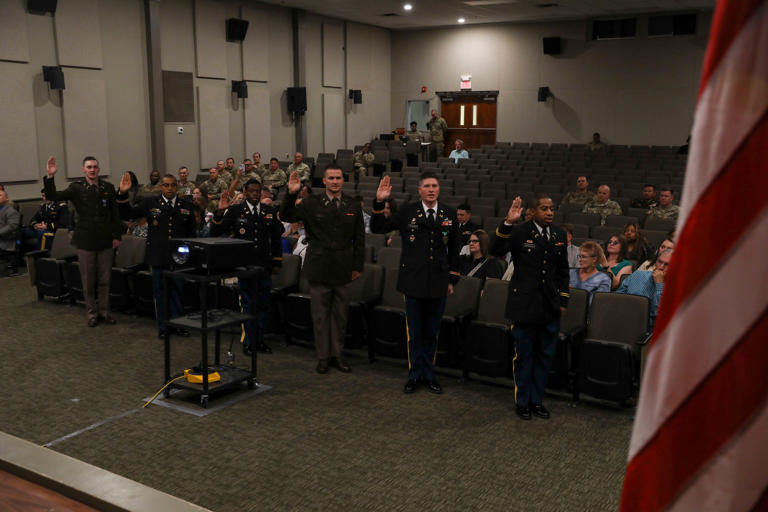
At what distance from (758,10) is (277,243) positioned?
5265 millimetres

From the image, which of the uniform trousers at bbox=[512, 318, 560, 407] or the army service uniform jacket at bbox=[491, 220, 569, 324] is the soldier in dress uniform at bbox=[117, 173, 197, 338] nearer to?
the army service uniform jacket at bbox=[491, 220, 569, 324]

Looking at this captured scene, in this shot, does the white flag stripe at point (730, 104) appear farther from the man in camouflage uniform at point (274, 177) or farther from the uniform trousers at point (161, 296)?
the man in camouflage uniform at point (274, 177)

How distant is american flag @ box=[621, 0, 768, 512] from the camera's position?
1.01m

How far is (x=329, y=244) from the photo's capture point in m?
5.31

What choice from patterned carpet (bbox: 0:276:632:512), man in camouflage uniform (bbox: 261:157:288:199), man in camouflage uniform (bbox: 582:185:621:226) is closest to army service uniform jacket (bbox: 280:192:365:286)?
patterned carpet (bbox: 0:276:632:512)

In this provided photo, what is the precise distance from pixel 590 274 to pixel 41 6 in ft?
34.3

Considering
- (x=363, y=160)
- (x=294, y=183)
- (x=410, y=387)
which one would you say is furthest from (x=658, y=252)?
(x=363, y=160)

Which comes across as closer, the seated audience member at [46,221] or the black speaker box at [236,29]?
the seated audience member at [46,221]

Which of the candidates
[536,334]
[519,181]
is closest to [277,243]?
[536,334]

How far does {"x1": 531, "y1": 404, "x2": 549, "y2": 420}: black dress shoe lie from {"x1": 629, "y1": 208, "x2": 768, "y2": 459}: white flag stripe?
3566 millimetres

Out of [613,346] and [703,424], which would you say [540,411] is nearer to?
[613,346]

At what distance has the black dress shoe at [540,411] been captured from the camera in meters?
4.62

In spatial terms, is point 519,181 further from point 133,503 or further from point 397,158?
point 133,503

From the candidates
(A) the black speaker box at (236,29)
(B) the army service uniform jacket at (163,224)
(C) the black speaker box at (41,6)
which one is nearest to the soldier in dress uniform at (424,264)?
(B) the army service uniform jacket at (163,224)
